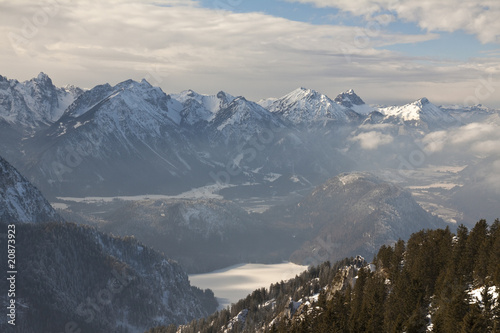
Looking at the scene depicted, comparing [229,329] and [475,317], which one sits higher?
[475,317]

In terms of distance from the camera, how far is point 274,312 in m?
184

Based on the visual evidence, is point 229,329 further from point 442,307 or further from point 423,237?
point 442,307

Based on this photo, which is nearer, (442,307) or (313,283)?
(442,307)

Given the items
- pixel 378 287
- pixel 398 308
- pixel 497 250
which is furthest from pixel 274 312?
pixel 497 250

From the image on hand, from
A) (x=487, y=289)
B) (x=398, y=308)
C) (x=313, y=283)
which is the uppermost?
(x=487, y=289)

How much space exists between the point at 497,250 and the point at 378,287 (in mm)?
27473

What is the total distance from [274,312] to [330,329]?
63.2 metres

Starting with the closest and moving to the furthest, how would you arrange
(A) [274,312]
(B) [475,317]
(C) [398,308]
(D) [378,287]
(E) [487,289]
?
(B) [475,317], (E) [487,289], (C) [398,308], (D) [378,287], (A) [274,312]

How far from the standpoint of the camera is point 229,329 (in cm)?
19125

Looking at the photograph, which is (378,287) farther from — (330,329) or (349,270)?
(349,270)

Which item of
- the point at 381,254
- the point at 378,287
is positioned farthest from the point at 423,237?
the point at 378,287

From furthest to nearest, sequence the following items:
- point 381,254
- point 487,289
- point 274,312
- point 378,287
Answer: point 274,312, point 381,254, point 378,287, point 487,289

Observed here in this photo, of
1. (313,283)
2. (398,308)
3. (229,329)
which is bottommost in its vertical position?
(229,329)

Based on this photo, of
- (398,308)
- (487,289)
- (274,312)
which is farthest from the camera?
(274,312)
